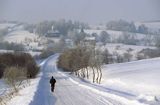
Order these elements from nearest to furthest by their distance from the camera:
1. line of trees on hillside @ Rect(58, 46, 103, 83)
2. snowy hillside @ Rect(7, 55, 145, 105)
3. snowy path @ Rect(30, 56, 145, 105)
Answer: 1. snowy hillside @ Rect(7, 55, 145, 105)
2. snowy path @ Rect(30, 56, 145, 105)
3. line of trees on hillside @ Rect(58, 46, 103, 83)

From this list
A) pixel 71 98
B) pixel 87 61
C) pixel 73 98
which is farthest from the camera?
pixel 87 61

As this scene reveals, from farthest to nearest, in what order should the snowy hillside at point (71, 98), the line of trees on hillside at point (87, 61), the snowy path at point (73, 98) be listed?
the line of trees on hillside at point (87, 61), the snowy path at point (73, 98), the snowy hillside at point (71, 98)

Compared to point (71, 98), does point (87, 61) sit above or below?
above

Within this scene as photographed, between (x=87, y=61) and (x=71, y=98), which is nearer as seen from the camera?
(x=71, y=98)

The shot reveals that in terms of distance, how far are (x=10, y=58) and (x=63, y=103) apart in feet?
304

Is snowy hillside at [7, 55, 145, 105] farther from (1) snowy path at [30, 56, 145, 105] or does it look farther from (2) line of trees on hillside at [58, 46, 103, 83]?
(2) line of trees on hillside at [58, 46, 103, 83]

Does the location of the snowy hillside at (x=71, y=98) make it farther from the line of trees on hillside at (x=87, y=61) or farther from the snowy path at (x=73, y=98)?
the line of trees on hillside at (x=87, y=61)

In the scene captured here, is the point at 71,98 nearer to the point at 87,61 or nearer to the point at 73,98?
the point at 73,98

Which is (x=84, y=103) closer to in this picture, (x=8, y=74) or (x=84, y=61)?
(x=8, y=74)

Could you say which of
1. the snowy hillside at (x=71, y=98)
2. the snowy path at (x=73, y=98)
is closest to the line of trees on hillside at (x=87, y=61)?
the snowy hillside at (x=71, y=98)

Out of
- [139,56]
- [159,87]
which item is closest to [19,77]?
[159,87]

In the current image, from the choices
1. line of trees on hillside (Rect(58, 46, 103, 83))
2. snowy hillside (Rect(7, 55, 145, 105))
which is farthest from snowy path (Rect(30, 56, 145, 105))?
line of trees on hillside (Rect(58, 46, 103, 83))

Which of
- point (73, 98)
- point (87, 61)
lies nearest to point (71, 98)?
point (73, 98)

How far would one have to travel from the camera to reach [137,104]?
71.4ft
